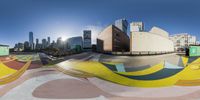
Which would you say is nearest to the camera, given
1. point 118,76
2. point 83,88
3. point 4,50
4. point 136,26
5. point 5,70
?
point 83,88

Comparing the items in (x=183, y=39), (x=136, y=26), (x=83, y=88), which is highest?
(x=136, y=26)

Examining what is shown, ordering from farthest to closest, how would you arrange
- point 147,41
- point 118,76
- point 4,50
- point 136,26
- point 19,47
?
1. point 147,41
2. point 136,26
3. point 118,76
4. point 4,50
5. point 19,47

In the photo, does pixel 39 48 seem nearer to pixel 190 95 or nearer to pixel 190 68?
pixel 190 95

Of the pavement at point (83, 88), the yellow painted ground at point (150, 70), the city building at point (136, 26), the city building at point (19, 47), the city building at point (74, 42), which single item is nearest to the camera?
the pavement at point (83, 88)

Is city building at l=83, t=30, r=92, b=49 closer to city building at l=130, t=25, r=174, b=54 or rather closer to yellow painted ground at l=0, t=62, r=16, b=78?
city building at l=130, t=25, r=174, b=54

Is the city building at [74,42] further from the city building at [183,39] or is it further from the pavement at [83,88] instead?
the city building at [183,39]

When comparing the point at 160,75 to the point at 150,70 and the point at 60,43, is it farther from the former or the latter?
the point at 60,43

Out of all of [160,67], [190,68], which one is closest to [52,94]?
[160,67]

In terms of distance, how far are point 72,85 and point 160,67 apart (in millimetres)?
5409

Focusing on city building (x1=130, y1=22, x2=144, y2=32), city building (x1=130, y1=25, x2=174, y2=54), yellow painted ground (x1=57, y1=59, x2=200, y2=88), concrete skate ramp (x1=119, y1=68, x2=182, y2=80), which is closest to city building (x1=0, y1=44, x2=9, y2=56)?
yellow painted ground (x1=57, y1=59, x2=200, y2=88)

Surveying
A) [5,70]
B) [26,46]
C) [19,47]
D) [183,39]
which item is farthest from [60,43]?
[183,39]

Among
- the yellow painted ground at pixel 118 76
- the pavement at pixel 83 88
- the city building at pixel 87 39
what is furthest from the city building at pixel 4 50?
the city building at pixel 87 39

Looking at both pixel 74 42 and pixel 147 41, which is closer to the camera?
pixel 74 42

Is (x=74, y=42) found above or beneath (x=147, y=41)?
beneath
